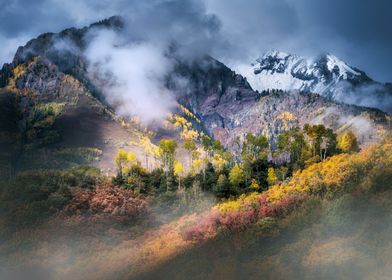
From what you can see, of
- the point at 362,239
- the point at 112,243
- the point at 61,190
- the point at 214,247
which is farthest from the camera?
the point at 61,190

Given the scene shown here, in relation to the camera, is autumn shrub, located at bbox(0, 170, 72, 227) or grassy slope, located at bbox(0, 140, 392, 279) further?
autumn shrub, located at bbox(0, 170, 72, 227)

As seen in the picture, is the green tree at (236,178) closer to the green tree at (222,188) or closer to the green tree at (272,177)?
the green tree at (222,188)

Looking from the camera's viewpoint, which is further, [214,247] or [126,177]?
[126,177]

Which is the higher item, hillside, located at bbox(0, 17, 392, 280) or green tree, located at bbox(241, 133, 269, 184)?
green tree, located at bbox(241, 133, 269, 184)

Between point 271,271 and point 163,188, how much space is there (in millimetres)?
58941

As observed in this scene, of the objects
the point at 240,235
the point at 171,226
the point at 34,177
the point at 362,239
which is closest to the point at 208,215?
the point at 171,226

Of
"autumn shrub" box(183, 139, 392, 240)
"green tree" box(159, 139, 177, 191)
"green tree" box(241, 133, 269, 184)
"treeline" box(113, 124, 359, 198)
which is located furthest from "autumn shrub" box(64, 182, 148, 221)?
"green tree" box(241, 133, 269, 184)

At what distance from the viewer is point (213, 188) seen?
408 feet

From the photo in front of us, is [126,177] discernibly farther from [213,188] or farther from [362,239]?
[362,239]

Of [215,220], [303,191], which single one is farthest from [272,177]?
[215,220]

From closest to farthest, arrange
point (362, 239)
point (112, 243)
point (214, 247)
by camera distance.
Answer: point (362, 239)
point (214, 247)
point (112, 243)

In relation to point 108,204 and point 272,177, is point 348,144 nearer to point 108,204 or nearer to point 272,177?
point 272,177

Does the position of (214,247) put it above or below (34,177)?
below

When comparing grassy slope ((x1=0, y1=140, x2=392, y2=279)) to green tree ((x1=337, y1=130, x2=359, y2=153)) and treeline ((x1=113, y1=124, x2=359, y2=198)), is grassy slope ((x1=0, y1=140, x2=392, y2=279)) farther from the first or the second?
green tree ((x1=337, y1=130, x2=359, y2=153))
